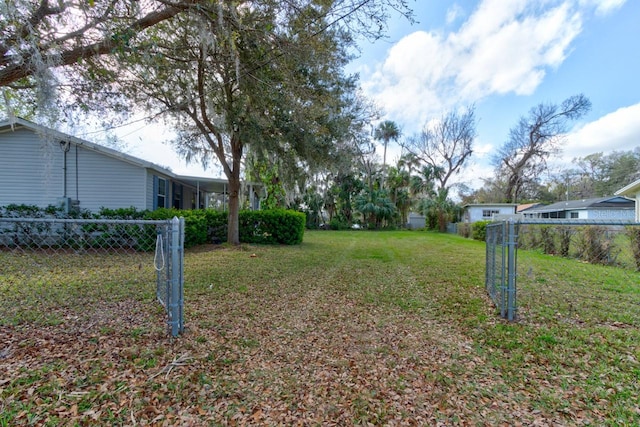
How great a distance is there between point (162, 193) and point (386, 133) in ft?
73.7

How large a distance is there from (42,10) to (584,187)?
1876 inches

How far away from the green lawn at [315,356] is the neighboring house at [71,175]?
5.57 meters

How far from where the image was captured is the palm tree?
28438 mm

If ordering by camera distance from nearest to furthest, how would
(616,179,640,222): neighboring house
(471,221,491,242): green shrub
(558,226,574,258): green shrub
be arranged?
(558,226,574,258): green shrub → (616,179,640,222): neighboring house → (471,221,491,242): green shrub

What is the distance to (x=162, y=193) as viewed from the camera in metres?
11.9

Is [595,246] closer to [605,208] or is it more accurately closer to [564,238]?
[564,238]

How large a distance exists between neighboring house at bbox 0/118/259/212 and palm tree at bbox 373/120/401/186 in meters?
22.5

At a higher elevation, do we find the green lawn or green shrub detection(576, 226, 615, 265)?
green shrub detection(576, 226, 615, 265)

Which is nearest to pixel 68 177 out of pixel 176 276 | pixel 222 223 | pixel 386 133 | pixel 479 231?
pixel 222 223

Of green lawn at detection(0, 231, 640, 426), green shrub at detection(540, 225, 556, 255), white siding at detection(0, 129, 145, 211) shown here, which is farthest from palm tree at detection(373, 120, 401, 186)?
green lawn at detection(0, 231, 640, 426)

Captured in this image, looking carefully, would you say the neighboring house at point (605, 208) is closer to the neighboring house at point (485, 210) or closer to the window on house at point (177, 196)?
the neighboring house at point (485, 210)

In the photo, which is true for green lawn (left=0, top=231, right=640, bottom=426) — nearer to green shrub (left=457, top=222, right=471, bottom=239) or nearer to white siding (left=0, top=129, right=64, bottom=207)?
white siding (left=0, top=129, right=64, bottom=207)

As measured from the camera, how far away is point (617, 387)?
2199mm

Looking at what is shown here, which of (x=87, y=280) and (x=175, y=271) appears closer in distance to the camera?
(x=175, y=271)
